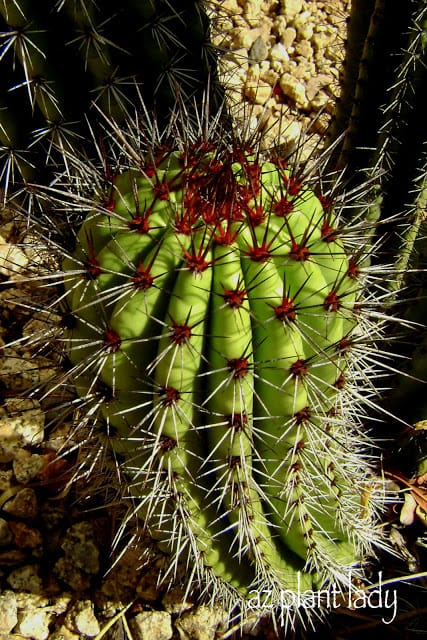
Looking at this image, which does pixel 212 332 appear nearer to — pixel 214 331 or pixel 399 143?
pixel 214 331

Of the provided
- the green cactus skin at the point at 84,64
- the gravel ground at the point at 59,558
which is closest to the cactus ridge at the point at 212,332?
the gravel ground at the point at 59,558

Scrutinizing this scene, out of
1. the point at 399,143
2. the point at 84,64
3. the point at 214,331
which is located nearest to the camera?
the point at 214,331

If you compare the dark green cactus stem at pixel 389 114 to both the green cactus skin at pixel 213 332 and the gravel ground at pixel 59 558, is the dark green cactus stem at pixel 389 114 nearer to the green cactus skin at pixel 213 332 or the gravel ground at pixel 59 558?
the gravel ground at pixel 59 558

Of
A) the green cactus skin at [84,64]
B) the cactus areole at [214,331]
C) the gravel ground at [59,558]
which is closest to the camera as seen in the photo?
the cactus areole at [214,331]

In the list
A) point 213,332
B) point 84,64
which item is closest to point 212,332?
point 213,332

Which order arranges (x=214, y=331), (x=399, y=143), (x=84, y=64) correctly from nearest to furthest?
(x=214, y=331)
(x=84, y=64)
(x=399, y=143)

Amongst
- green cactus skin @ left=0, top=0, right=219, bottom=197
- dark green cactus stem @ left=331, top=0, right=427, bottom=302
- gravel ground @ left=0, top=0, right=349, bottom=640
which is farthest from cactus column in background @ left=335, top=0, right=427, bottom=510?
green cactus skin @ left=0, top=0, right=219, bottom=197

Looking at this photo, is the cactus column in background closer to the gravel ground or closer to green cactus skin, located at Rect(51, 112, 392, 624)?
the gravel ground

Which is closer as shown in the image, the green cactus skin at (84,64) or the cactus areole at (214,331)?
the cactus areole at (214,331)

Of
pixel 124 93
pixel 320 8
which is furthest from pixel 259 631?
pixel 320 8
